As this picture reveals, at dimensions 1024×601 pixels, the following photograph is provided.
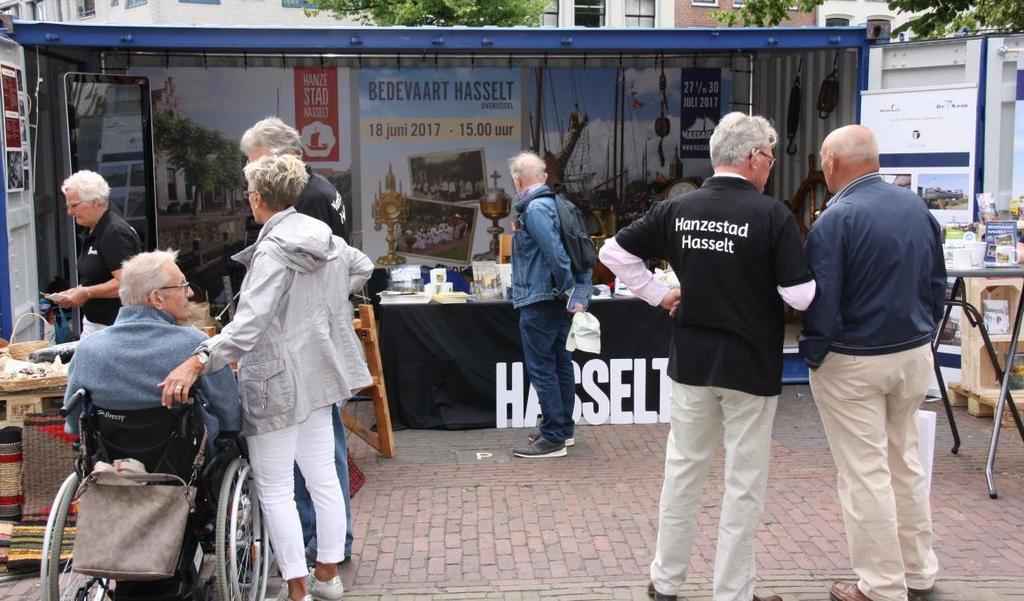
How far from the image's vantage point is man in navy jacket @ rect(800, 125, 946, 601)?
12.0 ft

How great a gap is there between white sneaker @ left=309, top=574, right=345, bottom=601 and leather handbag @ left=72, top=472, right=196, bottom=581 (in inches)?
34.2

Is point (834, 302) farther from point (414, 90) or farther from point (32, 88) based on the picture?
point (414, 90)

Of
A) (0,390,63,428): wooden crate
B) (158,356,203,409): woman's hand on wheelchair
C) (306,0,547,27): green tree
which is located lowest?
(0,390,63,428): wooden crate

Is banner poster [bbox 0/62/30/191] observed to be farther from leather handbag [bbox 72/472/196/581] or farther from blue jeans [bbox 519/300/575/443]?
leather handbag [bbox 72/472/196/581]

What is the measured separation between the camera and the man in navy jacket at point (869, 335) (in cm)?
365

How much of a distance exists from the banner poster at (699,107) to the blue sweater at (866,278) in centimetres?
670

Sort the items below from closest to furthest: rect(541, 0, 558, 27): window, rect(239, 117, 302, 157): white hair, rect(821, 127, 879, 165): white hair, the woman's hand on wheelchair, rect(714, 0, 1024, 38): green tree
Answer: the woman's hand on wheelchair
rect(821, 127, 879, 165): white hair
rect(239, 117, 302, 157): white hair
rect(714, 0, 1024, 38): green tree
rect(541, 0, 558, 27): window

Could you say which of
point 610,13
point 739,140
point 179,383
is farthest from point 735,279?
point 610,13

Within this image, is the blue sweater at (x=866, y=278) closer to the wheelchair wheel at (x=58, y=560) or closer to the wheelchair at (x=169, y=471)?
the wheelchair at (x=169, y=471)

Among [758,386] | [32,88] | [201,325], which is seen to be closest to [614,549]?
[758,386]

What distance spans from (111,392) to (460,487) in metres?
2.56

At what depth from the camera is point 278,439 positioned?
3617 millimetres

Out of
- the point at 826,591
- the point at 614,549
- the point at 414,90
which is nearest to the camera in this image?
the point at 826,591

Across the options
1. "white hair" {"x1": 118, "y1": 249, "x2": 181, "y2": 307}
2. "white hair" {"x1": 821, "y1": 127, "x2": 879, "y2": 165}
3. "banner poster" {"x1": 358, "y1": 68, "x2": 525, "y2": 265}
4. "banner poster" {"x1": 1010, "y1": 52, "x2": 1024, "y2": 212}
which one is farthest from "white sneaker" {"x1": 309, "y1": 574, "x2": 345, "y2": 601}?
"banner poster" {"x1": 358, "y1": 68, "x2": 525, "y2": 265}
